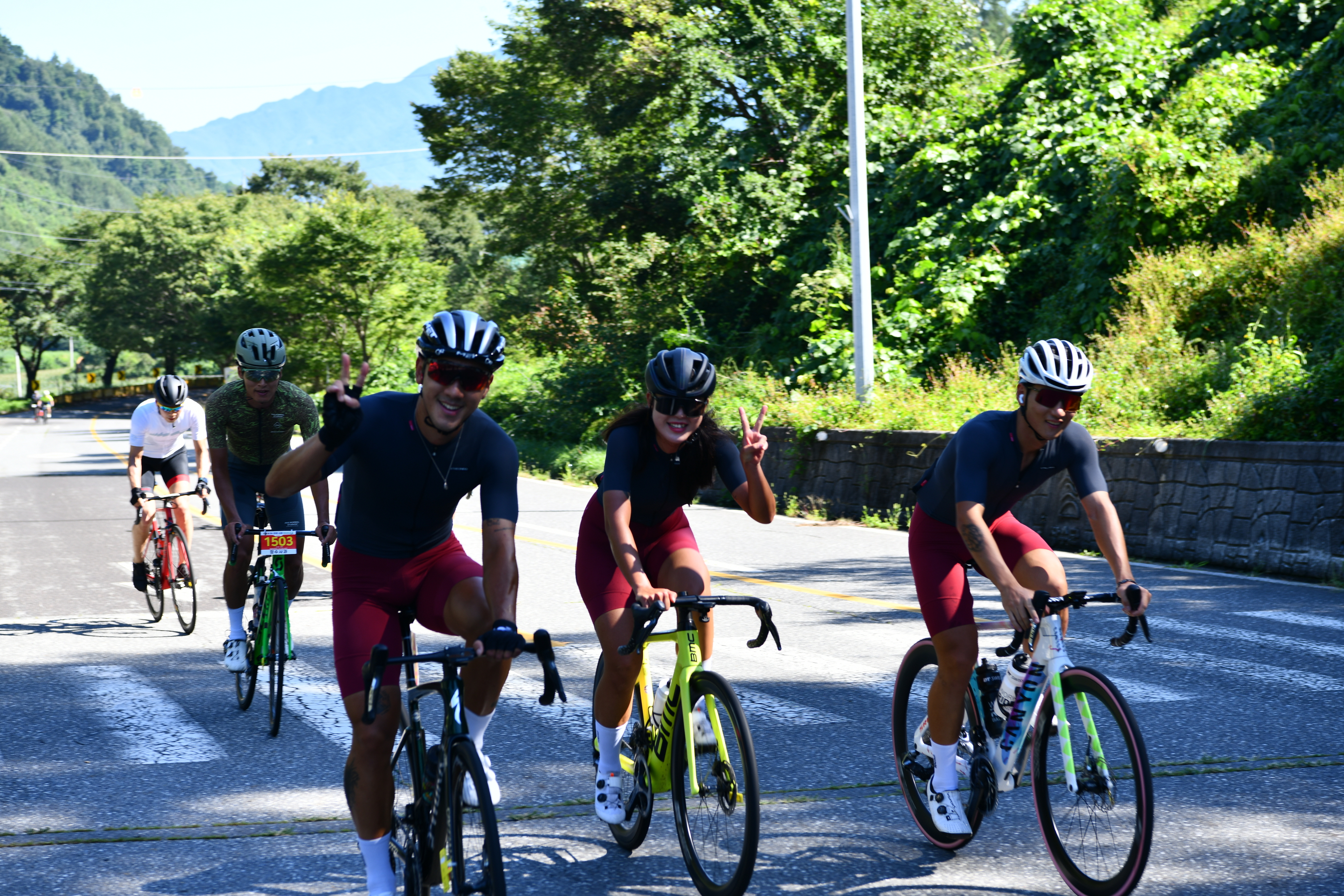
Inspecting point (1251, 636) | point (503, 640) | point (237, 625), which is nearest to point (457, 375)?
point (503, 640)

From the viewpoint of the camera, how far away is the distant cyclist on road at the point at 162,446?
33.1 feet

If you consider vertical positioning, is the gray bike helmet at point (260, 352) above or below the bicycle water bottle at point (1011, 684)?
above

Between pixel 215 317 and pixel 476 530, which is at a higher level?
pixel 215 317

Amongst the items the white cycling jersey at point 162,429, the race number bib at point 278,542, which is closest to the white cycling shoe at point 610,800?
the race number bib at point 278,542

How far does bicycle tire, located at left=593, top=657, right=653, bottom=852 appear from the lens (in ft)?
15.7

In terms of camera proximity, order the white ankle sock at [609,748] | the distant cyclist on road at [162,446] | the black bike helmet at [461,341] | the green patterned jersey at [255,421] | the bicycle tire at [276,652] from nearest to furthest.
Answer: the black bike helmet at [461,341], the white ankle sock at [609,748], the bicycle tire at [276,652], the green patterned jersey at [255,421], the distant cyclist on road at [162,446]

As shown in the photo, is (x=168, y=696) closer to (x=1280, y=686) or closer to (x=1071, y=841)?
(x=1071, y=841)

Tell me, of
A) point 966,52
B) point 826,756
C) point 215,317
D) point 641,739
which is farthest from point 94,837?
point 215,317

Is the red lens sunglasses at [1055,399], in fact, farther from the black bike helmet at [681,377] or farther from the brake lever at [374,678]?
the brake lever at [374,678]

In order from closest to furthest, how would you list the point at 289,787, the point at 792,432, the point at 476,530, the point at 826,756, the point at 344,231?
the point at 289,787
the point at 826,756
the point at 476,530
the point at 792,432
the point at 344,231

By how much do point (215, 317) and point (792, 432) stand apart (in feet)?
188

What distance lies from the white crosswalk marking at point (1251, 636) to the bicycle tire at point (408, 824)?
261 inches

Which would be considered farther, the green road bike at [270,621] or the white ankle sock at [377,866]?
the green road bike at [270,621]

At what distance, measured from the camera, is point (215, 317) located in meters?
70.2
